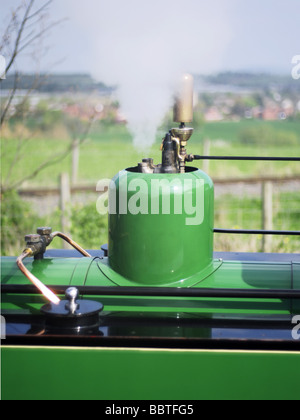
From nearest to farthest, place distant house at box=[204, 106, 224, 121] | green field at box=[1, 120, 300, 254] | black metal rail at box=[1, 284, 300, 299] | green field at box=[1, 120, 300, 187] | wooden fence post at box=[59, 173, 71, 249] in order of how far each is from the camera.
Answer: black metal rail at box=[1, 284, 300, 299]
green field at box=[1, 120, 300, 254]
wooden fence post at box=[59, 173, 71, 249]
green field at box=[1, 120, 300, 187]
distant house at box=[204, 106, 224, 121]

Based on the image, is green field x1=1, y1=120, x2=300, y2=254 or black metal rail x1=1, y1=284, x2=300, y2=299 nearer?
black metal rail x1=1, y1=284, x2=300, y2=299

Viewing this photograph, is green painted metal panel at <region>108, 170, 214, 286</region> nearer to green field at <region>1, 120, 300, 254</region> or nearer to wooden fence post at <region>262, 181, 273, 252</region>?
green field at <region>1, 120, 300, 254</region>

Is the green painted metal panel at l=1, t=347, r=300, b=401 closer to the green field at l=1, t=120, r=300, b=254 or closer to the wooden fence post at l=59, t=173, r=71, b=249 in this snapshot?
the green field at l=1, t=120, r=300, b=254

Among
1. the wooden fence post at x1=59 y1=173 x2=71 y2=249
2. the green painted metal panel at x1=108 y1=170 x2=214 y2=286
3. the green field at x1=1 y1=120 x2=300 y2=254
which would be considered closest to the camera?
the green painted metal panel at x1=108 y1=170 x2=214 y2=286

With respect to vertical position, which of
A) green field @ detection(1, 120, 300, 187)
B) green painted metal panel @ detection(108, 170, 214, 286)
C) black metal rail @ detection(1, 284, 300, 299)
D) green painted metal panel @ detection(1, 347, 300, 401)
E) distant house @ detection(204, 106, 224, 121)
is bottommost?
green painted metal panel @ detection(1, 347, 300, 401)

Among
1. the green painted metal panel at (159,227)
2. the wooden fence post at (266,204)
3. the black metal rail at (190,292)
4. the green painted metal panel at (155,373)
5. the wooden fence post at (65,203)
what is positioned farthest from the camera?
the wooden fence post at (266,204)

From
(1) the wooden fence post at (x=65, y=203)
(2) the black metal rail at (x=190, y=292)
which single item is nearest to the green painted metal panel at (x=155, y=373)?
(2) the black metal rail at (x=190, y=292)

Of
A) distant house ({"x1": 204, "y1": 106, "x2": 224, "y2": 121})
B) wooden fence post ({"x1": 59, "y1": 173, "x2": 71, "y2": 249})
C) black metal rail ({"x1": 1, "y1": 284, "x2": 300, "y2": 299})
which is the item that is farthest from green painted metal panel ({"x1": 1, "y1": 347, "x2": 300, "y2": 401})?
distant house ({"x1": 204, "y1": 106, "x2": 224, "y2": 121})

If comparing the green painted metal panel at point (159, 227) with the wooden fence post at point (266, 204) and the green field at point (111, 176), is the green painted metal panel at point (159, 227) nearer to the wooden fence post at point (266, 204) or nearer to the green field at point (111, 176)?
the green field at point (111, 176)

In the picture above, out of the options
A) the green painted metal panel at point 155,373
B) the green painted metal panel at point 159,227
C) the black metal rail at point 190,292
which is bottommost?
the green painted metal panel at point 155,373

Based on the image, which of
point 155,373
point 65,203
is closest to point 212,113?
point 65,203

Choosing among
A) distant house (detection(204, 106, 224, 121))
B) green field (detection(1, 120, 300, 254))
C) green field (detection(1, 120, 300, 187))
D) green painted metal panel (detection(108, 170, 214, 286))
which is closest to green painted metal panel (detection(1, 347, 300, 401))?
green painted metal panel (detection(108, 170, 214, 286))

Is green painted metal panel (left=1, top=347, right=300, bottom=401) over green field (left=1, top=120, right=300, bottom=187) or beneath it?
beneath

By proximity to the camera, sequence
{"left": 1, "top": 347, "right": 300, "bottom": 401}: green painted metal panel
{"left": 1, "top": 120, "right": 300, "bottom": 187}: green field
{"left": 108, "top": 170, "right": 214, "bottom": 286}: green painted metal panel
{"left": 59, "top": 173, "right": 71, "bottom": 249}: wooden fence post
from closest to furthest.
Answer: {"left": 1, "top": 347, "right": 300, "bottom": 401}: green painted metal panel, {"left": 108, "top": 170, "right": 214, "bottom": 286}: green painted metal panel, {"left": 59, "top": 173, "right": 71, "bottom": 249}: wooden fence post, {"left": 1, "top": 120, "right": 300, "bottom": 187}: green field
